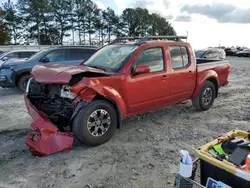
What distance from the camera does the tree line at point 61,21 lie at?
41.0m

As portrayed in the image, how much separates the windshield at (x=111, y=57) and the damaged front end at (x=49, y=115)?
1.01 metres

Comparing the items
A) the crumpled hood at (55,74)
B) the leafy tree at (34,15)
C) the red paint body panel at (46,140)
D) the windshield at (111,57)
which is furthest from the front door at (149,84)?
the leafy tree at (34,15)

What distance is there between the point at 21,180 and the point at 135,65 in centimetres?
270

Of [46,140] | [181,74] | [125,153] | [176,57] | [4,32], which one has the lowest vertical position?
[125,153]

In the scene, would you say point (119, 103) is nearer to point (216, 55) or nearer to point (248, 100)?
point (248, 100)

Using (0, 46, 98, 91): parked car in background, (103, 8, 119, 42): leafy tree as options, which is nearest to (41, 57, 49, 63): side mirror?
(0, 46, 98, 91): parked car in background

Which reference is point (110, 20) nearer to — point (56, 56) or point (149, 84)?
point (56, 56)

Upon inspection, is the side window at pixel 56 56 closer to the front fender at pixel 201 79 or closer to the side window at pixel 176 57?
the side window at pixel 176 57

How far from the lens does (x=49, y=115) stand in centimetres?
455

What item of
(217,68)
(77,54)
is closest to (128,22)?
(77,54)

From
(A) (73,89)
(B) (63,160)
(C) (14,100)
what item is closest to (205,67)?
(A) (73,89)

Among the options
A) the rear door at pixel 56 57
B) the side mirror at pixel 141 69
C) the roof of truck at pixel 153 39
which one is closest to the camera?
the side mirror at pixel 141 69

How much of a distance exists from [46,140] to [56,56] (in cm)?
580

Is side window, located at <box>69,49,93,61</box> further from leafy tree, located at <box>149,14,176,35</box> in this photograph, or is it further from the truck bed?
leafy tree, located at <box>149,14,176,35</box>
